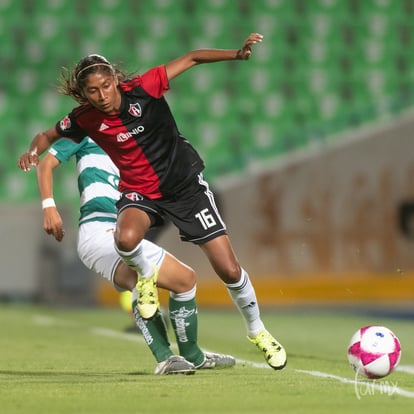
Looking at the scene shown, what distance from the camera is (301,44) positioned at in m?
21.1

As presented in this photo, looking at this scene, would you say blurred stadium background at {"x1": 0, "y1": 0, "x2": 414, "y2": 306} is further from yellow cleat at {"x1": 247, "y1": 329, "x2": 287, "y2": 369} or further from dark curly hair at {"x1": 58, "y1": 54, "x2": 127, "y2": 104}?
dark curly hair at {"x1": 58, "y1": 54, "x2": 127, "y2": 104}

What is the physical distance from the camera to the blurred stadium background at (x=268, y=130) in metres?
17.3

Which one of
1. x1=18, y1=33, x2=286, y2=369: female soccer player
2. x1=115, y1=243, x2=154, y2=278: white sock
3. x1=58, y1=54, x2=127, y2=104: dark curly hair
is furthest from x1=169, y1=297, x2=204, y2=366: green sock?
x1=58, y1=54, x2=127, y2=104: dark curly hair

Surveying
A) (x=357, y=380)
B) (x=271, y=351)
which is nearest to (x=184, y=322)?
(x=271, y=351)

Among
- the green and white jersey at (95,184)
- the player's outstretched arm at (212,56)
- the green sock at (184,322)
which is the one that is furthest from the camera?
the green and white jersey at (95,184)

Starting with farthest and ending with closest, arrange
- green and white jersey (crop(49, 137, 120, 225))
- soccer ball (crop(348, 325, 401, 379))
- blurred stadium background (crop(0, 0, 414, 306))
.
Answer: blurred stadium background (crop(0, 0, 414, 306)) < green and white jersey (crop(49, 137, 120, 225)) < soccer ball (crop(348, 325, 401, 379))

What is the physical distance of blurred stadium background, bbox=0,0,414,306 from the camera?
682 inches

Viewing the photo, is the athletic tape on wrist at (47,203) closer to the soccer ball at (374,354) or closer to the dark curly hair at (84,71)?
the dark curly hair at (84,71)

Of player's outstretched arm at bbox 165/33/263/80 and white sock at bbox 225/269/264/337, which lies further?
white sock at bbox 225/269/264/337

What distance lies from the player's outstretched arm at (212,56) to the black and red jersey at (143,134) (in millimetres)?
89

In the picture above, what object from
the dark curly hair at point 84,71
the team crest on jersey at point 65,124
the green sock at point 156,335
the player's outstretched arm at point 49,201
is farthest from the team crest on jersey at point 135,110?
the green sock at point 156,335

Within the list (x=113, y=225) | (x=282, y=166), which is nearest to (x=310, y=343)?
(x=113, y=225)

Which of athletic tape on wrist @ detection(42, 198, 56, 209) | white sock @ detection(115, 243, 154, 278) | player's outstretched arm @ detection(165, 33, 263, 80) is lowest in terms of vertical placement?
white sock @ detection(115, 243, 154, 278)

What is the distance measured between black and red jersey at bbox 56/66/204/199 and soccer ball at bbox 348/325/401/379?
140 centimetres
